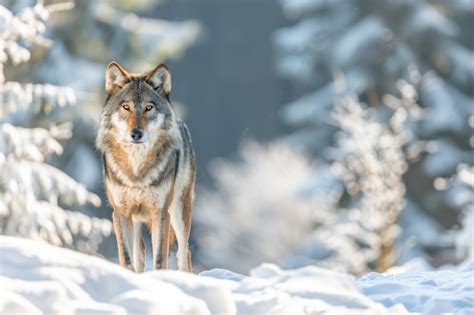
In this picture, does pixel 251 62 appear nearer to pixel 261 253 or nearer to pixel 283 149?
pixel 283 149

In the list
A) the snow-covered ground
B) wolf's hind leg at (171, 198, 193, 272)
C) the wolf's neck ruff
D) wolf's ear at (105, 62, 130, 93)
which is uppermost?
wolf's ear at (105, 62, 130, 93)

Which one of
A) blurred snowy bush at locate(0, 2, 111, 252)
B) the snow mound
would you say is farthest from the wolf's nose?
blurred snowy bush at locate(0, 2, 111, 252)

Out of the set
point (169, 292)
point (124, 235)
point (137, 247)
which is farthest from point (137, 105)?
point (169, 292)

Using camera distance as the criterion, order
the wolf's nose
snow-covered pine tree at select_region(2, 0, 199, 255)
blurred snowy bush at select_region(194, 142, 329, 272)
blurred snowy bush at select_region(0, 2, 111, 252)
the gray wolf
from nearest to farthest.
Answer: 1. the wolf's nose
2. the gray wolf
3. blurred snowy bush at select_region(0, 2, 111, 252)
4. snow-covered pine tree at select_region(2, 0, 199, 255)
5. blurred snowy bush at select_region(194, 142, 329, 272)

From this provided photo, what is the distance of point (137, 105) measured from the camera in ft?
22.4

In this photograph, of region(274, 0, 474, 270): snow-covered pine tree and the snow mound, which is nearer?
the snow mound

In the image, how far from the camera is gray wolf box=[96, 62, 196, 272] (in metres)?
6.91

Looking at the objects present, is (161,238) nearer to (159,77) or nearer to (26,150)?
(159,77)

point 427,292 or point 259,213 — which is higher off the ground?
point 259,213

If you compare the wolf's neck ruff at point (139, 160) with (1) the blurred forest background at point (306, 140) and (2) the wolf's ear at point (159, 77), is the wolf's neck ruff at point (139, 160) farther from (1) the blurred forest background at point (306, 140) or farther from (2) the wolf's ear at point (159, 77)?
(1) the blurred forest background at point (306, 140)

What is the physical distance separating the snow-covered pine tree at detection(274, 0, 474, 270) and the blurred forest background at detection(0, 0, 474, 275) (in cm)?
4

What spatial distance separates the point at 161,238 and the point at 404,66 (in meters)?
19.0

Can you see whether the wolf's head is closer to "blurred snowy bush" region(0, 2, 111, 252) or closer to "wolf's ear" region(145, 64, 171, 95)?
"wolf's ear" region(145, 64, 171, 95)

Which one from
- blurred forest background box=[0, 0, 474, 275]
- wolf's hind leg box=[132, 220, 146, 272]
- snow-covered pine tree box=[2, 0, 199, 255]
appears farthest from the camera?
snow-covered pine tree box=[2, 0, 199, 255]
